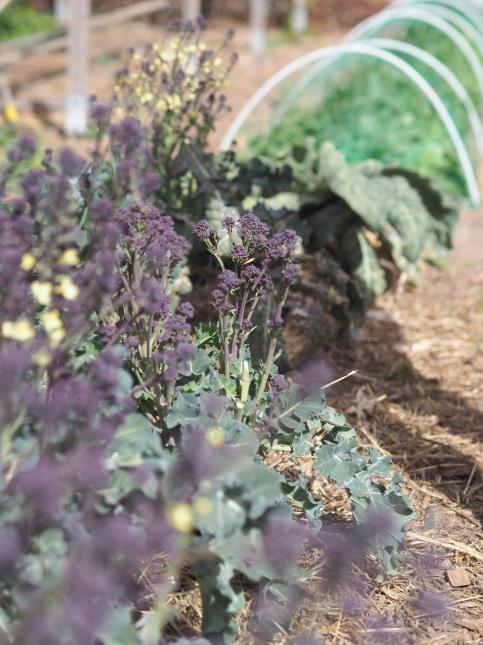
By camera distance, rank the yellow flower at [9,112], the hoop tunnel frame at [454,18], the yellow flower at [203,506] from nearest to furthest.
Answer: the yellow flower at [203,506] → the yellow flower at [9,112] → the hoop tunnel frame at [454,18]

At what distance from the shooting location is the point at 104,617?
149 centimetres

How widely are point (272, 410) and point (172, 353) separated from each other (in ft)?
1.13

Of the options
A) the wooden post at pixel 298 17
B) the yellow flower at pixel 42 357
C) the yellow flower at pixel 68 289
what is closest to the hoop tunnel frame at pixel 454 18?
the wooden post at pixel 298 17

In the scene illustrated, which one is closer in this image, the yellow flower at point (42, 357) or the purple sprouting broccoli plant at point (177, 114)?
the yellow flower at point (42, 357)

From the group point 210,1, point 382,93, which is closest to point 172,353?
point 382,93

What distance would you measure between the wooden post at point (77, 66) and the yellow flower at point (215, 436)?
516 cm

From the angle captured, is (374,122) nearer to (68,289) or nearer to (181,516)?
(68,289)

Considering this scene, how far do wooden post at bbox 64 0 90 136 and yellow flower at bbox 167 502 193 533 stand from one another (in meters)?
5.43

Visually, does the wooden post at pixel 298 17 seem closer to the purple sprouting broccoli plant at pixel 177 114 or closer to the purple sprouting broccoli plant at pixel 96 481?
the purple sprouting broccoli plant at pixel 177 114

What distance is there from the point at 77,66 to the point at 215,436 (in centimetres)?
532

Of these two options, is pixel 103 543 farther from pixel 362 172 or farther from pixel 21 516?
pixel 362 172

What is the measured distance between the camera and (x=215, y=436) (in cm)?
182

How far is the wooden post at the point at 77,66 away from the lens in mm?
6238

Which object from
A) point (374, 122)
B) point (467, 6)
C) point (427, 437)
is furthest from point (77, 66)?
point (427, 437)
